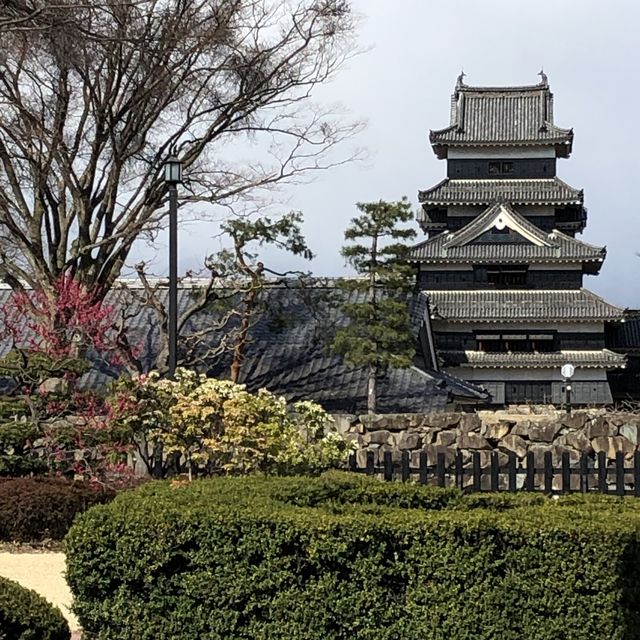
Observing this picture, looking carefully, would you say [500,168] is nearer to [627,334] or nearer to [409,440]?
[627,334]

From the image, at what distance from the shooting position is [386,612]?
511cm

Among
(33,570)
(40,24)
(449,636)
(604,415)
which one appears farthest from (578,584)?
(40,24)

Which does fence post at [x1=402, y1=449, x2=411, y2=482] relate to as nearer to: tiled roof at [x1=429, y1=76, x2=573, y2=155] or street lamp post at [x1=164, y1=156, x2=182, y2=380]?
street lamp post at [x1=164, y1=156, x2=182, y2=380]

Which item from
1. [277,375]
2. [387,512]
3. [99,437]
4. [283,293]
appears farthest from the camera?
[283,293]

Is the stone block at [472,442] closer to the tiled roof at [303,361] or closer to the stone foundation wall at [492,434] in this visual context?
the stone foundation wall at [492,434]

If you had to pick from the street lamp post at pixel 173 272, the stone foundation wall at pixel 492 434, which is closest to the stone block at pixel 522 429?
the stone foundation wall at pixel 492 434

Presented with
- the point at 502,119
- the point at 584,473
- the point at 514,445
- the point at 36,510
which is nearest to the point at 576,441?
the point at 514,445

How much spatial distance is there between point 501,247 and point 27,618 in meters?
32.3

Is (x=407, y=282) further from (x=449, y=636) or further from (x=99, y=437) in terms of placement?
(x=449, y=636)

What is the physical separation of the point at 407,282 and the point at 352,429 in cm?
922

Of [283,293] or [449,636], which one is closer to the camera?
[449,636]

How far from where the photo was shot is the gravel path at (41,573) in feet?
24.6

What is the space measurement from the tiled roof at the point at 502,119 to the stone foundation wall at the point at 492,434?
1006 inches

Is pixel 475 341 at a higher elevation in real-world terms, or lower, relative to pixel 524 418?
higher
